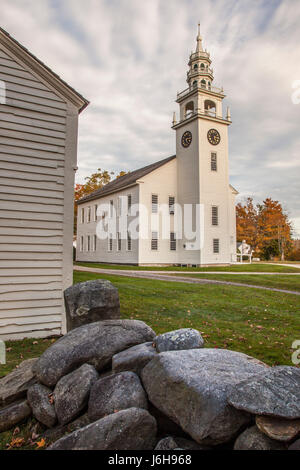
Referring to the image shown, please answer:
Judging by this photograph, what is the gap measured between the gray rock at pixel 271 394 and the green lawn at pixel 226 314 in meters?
2.27

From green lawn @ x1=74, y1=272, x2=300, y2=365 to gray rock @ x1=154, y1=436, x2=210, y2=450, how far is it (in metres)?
2.51

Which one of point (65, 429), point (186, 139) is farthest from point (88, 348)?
point (186, 139)

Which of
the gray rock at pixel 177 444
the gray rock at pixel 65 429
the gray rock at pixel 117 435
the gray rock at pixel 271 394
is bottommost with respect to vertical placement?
the gray rock at pixel 65 429

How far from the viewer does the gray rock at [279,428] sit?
2.42 m

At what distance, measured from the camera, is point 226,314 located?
8.41 meters

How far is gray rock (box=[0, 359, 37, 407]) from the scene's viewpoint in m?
3.87

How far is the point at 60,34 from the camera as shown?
721 cm

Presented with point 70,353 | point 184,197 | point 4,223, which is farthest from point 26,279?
point 184,197

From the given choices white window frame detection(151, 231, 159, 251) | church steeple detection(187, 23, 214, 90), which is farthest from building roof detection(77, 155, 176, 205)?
church steeple detection(187, 23, 214, 90)

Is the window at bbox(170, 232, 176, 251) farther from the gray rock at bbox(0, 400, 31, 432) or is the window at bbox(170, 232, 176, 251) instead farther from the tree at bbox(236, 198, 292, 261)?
the gray rock at bbox(0, 400, 31, 432)

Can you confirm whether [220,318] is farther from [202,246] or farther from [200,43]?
[200,43]

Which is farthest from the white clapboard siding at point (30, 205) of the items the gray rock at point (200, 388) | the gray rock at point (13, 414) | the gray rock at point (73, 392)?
the gray rock at point (200, 388)

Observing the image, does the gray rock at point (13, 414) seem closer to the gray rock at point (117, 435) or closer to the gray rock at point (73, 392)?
the gray rock at point (73, 392)
